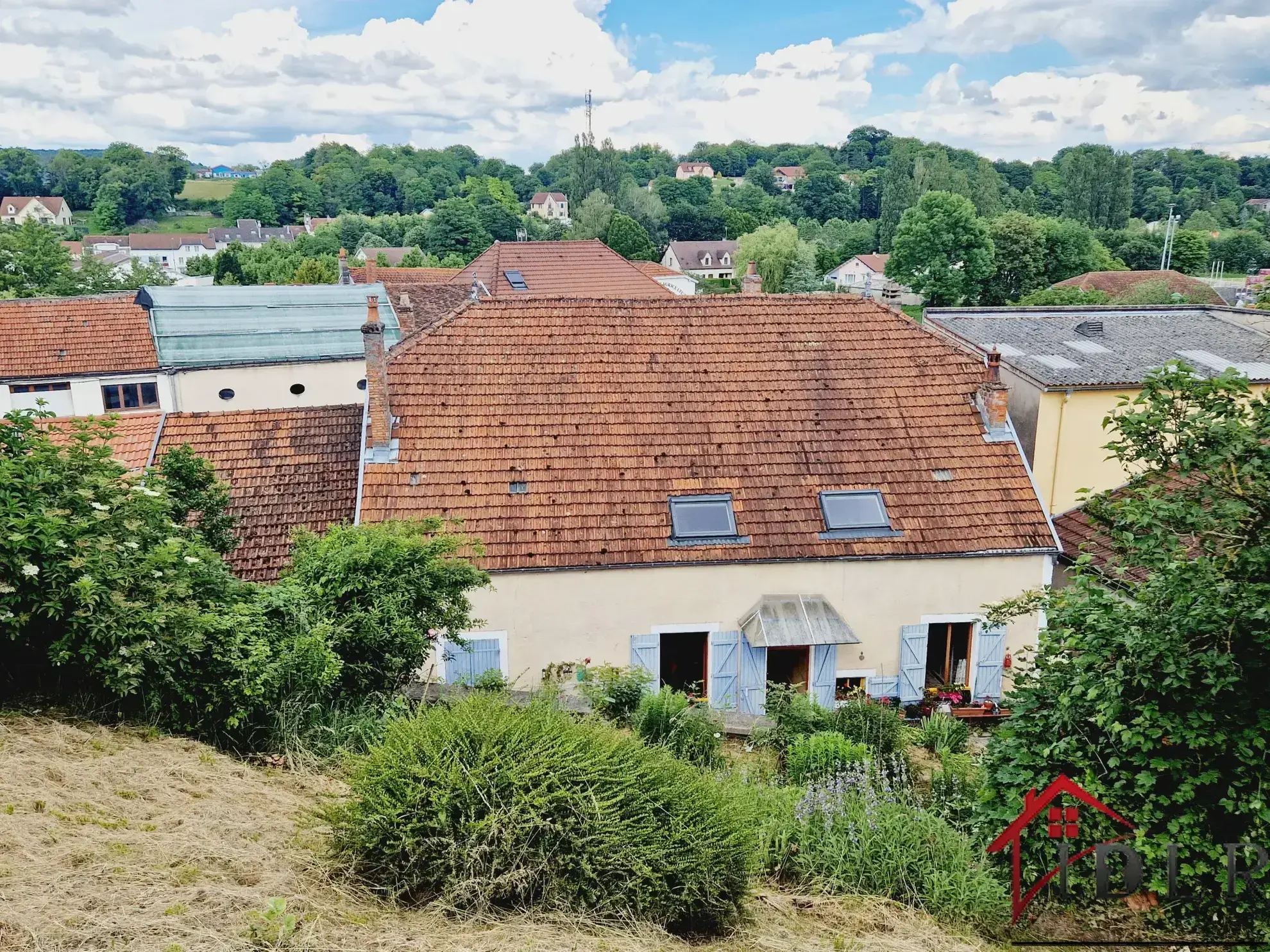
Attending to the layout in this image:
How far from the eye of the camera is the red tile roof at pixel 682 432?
1443cm

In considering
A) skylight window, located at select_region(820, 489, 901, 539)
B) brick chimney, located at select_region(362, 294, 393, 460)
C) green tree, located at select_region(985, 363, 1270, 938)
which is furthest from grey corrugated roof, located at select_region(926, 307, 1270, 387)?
green tree, located at select_region(985, 363, 1270, 938)

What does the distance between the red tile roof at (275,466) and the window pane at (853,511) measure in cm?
762

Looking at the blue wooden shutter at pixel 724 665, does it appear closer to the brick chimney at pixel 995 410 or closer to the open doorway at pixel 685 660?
the open doorway at pixel 685 660

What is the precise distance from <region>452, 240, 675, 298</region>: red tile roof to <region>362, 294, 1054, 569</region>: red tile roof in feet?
62.6

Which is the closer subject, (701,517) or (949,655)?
(701,517)

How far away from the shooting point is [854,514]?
14.9 m

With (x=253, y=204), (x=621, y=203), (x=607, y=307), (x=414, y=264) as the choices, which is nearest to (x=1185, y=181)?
(x=621, y=203)

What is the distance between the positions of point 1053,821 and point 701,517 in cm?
804

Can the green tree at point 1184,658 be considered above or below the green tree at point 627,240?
below

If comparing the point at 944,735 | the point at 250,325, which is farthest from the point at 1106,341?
the point at 250,325

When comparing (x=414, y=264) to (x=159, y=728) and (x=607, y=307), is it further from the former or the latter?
(x=159, y=728)

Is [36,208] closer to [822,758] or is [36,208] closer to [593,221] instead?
[593,221]

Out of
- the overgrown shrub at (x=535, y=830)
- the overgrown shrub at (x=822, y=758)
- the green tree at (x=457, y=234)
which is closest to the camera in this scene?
the overgrown shrub at (x=535, y=830)

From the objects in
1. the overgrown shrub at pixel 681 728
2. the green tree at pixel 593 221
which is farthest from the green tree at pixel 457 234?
the overgrown shrub at pixel 681 728
